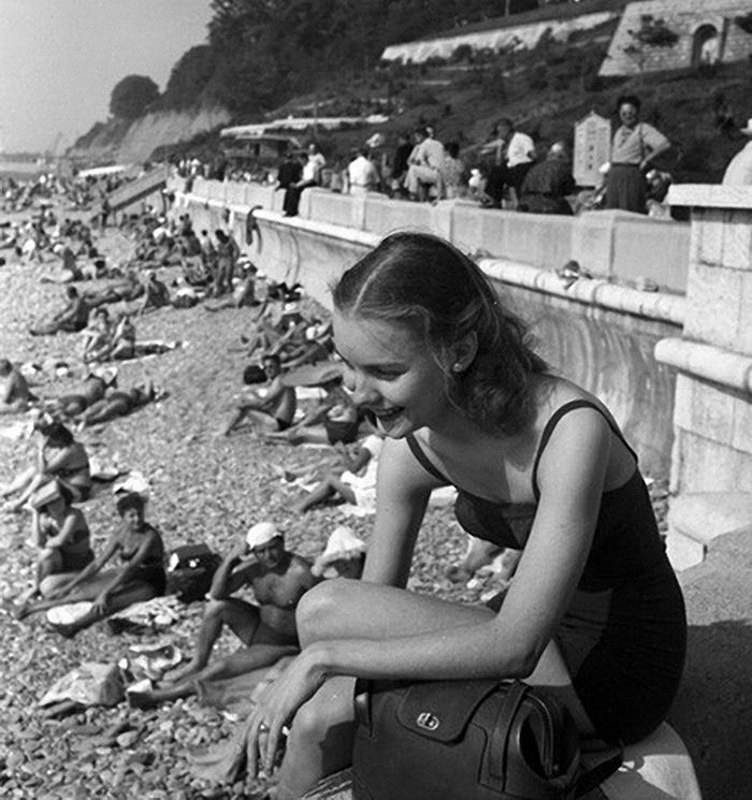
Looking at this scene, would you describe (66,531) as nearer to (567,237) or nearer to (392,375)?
(567,237)

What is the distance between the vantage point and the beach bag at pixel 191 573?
8.16m

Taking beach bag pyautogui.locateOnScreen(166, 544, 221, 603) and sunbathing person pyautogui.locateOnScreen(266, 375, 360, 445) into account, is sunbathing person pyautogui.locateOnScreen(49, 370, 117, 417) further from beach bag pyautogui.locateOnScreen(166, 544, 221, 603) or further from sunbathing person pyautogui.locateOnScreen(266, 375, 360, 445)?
beach bag pyautogui.locateOnScreen(166, 544, 221, 603)

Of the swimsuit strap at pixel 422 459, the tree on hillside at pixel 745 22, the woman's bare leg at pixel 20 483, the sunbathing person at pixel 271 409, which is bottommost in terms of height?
the woman's bare leg at pixel 20 483

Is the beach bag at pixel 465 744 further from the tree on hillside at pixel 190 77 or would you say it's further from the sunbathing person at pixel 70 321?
the tree on hillside at pixel 190 77

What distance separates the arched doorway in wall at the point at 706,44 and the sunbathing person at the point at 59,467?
105 ft

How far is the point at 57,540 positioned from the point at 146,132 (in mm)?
103700

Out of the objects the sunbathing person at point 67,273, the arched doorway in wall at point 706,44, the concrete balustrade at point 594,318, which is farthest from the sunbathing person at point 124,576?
the arched doorway in wall at point 706,44

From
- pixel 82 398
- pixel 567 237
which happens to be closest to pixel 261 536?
pixel 567 237

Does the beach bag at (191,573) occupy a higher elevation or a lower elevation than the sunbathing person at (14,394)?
higher

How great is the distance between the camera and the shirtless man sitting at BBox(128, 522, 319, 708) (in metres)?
6.52

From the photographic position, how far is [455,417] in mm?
2045

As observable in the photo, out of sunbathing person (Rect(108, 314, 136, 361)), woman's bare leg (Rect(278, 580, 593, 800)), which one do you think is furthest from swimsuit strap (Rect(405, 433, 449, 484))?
sunbathing person (Rect(108, 314, 136, 361))

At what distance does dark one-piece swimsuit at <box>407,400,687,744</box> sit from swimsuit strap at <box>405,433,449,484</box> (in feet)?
0.19

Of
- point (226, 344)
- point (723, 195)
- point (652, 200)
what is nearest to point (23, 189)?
point (226, 344)
